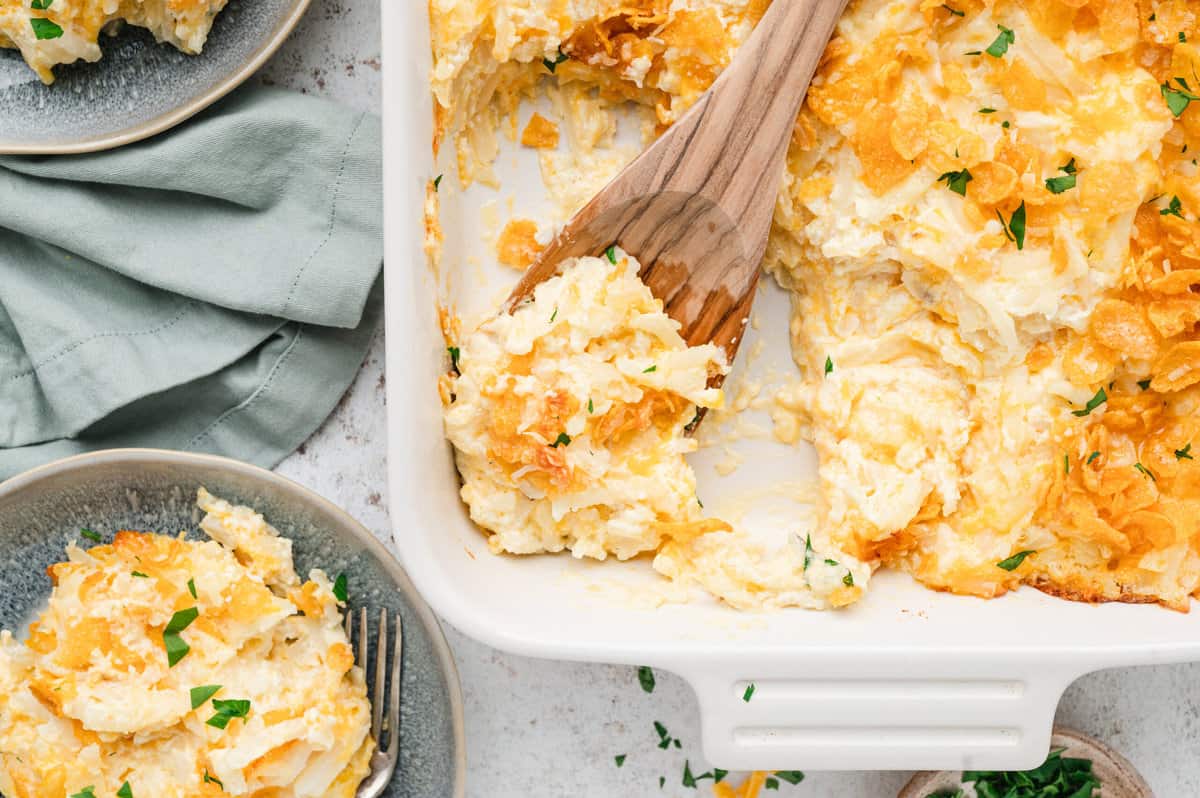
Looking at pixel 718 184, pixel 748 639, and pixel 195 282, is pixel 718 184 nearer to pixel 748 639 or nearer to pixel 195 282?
pixel 748 639

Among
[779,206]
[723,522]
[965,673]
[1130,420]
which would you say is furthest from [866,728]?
[779,206]

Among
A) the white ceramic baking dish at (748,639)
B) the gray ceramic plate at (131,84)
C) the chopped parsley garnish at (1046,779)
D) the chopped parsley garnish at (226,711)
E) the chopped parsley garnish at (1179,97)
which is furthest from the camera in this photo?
the chopped parsley garnish at (1046,779)

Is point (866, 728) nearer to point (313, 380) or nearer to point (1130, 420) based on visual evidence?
point (1130, 420)

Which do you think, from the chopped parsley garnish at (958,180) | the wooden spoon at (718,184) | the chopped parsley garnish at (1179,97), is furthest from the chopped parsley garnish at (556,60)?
the chopped parsley garnish at (1179,97)

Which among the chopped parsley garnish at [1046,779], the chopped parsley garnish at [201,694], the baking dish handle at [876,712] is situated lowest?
the chopped parsley garnish at [1046,779]

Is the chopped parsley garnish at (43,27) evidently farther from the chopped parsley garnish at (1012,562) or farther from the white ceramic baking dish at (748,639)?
the chopped parsley garnish at (1012,562)

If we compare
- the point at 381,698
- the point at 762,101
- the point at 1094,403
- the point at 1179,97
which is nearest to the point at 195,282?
the point at 381,698
